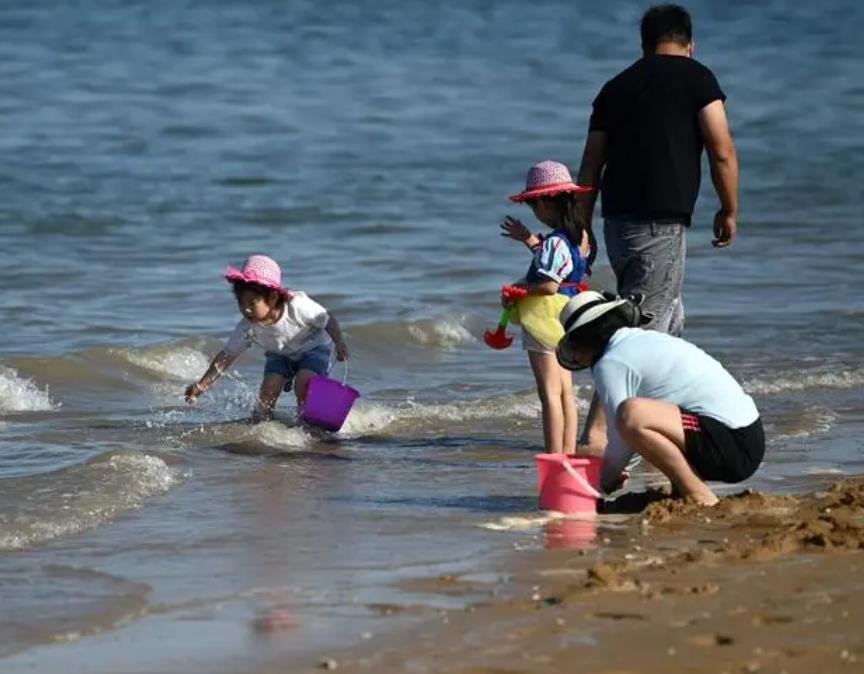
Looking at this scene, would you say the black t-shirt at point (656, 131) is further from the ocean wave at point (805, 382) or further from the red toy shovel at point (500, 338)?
the ocean wave at point (805, 382)

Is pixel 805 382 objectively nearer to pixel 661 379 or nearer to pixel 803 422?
pixel 803 422

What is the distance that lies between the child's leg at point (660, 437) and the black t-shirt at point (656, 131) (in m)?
1.38

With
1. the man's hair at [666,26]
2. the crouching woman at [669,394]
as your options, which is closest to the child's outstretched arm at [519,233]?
the man's hair at [666,26]

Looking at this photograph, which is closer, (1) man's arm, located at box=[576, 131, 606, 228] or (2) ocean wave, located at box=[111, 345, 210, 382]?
(1) man's arm, located at box=[576, 131, 606, 228]

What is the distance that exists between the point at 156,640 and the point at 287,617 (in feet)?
1.24

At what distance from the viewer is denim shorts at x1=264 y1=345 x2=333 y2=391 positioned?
912 centimetres

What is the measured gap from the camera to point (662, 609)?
5137 mm

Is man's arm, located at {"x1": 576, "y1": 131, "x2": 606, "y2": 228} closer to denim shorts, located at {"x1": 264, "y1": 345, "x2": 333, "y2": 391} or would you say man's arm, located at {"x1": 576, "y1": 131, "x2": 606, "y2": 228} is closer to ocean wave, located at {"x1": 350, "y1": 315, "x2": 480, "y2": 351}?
denim shorts, located at {"x1": 264, "y1": 345, "x2": 333, "y2": 391}

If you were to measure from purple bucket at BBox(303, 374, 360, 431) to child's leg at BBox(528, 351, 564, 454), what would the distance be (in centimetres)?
111

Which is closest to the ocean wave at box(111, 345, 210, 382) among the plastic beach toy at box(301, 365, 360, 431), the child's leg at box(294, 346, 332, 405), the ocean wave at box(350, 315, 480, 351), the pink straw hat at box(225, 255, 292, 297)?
the ocean wave at box(350, 315, 480, 351)

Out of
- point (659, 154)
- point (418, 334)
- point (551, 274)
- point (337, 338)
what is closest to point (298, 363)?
point (337, 338)

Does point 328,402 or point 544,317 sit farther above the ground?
point 544,317

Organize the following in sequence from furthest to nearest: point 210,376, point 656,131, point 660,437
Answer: point 210,376, point 656,131, point 660,437

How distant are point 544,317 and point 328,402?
1344 mm
